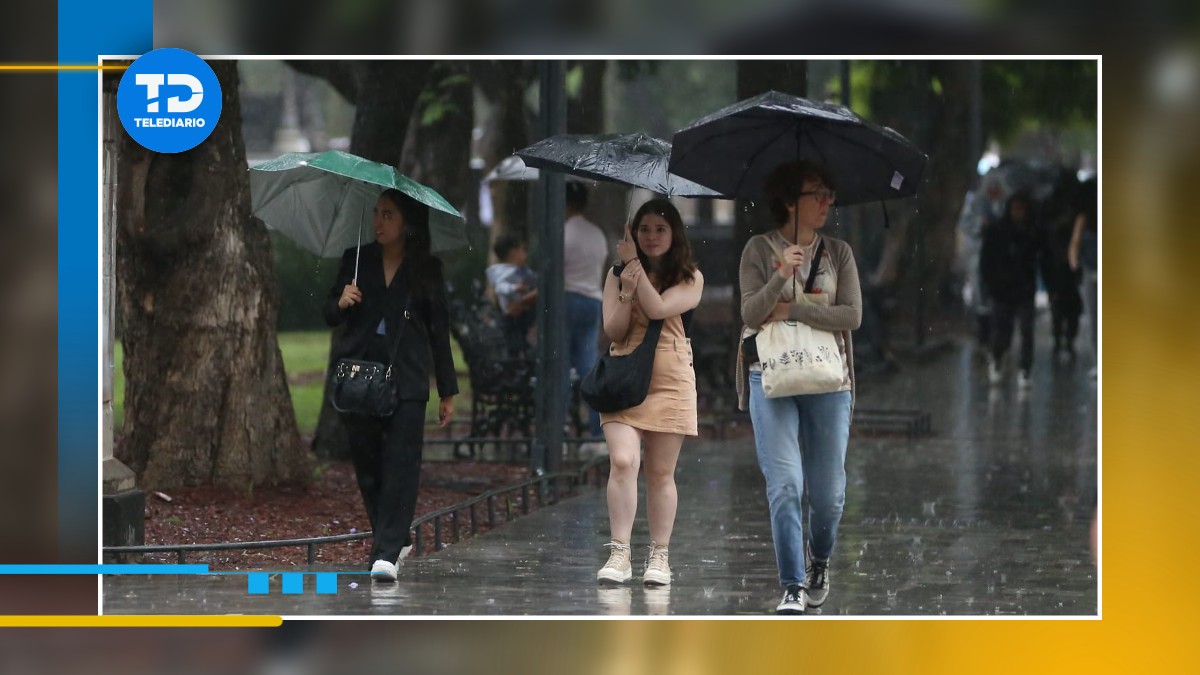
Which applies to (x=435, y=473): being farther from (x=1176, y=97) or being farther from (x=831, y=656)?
(x=1176, y=97)

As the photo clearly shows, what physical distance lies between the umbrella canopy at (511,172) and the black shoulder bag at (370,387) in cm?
83

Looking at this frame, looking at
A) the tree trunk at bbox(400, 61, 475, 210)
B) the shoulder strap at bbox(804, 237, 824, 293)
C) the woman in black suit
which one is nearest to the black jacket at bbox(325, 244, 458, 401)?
the woman in black suit

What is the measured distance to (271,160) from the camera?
8680 mm

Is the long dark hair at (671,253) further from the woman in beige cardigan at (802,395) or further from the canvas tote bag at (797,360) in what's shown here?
the canvas tote bag at (797,360)

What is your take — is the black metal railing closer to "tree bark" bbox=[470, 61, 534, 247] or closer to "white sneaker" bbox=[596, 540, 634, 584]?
"white sneaker" bbox=[596, 540, 634, 584]

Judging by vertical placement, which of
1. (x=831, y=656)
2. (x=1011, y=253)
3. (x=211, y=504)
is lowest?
(x=831, y=656)

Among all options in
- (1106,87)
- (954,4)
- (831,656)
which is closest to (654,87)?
(954,4)

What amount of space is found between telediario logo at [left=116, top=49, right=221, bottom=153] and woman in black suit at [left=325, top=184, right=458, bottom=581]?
0.80 metres

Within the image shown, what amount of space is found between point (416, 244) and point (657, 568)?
167 centimetres

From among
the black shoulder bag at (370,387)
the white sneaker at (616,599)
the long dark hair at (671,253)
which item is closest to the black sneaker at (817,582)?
the white sneaker at (616,599)

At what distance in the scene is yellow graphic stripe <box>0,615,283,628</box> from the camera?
27.7 ft

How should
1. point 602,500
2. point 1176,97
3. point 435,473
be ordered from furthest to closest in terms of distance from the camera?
point 602,500, point 435,473, point 1176,97

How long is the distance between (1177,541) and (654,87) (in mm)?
2766

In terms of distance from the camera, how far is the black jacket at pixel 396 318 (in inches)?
340
